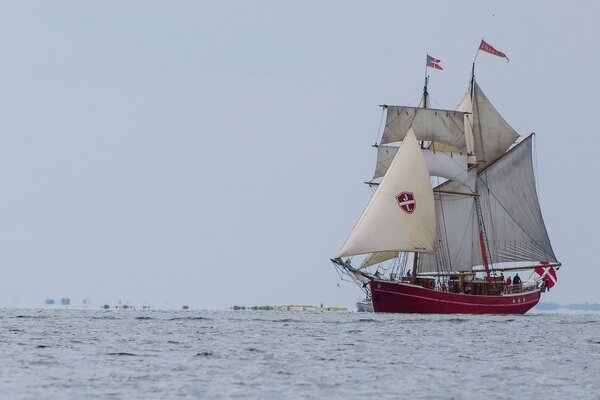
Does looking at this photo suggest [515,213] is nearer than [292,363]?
No

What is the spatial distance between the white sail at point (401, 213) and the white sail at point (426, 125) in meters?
6.52

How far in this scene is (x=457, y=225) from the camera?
130 meters

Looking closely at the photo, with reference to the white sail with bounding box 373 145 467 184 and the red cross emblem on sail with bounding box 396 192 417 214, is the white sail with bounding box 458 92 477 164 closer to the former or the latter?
the white sail with bounding box 373 145 467 184

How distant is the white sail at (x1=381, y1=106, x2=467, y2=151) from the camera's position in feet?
412

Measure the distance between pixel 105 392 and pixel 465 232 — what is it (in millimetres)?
91559

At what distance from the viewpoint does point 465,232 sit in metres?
130

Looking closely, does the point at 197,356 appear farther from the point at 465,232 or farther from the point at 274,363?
the point at 465,232

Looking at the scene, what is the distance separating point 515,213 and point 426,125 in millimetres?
13281

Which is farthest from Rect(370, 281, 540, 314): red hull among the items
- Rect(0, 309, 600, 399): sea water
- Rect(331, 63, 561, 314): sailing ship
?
Rect(0, 309, 600, 399): sea water

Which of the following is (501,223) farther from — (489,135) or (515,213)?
(489,135)

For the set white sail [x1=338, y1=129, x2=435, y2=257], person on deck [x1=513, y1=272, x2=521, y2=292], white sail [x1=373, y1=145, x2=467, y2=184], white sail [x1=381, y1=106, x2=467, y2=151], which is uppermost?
white sail [x1=381, y1=106, x2=467, y2=151]

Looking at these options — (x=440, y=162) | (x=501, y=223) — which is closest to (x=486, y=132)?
(x=440, y=162)

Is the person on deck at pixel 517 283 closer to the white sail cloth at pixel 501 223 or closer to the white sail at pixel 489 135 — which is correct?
the white sail cloth at pixel 501 223

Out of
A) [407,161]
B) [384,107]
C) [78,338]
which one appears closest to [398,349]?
[78,338]
